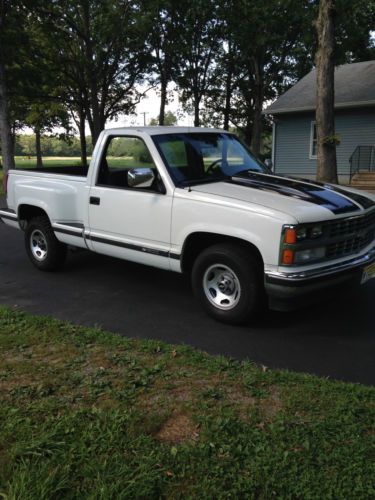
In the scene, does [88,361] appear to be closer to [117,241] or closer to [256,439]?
[256,439]

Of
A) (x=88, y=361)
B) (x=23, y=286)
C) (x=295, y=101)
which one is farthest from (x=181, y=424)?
(x=295, y=101)

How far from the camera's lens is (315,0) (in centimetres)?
1778

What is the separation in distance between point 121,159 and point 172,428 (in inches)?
136

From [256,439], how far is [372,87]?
65.8 feet

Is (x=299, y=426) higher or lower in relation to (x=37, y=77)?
lower

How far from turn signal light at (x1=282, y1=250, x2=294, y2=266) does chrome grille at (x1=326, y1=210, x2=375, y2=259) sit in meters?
0.47

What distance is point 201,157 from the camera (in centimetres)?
518

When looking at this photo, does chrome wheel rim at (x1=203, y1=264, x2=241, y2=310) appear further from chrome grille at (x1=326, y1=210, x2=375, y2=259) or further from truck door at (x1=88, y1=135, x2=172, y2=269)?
chrome grille at (x1=326, y1=210, x2=375, y2=259)

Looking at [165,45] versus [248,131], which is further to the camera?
[248,131]

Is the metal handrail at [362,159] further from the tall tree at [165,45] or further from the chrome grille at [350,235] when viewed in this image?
the chrome grille at [350,235]

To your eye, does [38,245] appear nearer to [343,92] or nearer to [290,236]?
[290,236]

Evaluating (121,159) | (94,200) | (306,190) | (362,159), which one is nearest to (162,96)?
(362,159)

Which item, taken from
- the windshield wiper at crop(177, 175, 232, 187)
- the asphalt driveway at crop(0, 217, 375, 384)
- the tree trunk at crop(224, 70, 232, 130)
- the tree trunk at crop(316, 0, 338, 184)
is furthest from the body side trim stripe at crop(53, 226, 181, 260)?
the tree trunk at crop(224, 70, 232, 130)

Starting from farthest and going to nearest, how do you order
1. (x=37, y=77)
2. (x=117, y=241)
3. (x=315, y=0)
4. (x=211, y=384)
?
1. (x=37, y=77)
2. (x=315, y=0)
3. (x=117, y=241)
4. (x=211, y=384)
